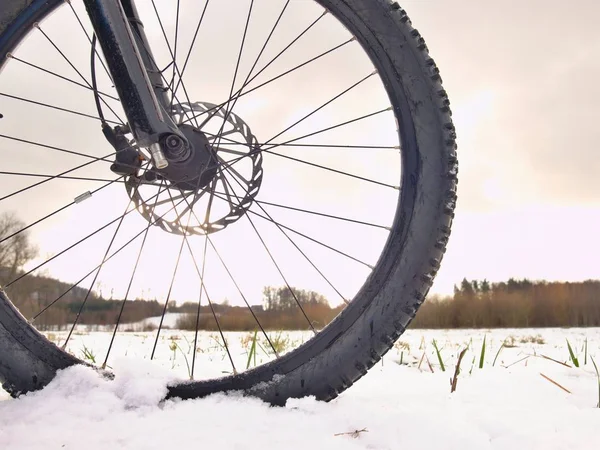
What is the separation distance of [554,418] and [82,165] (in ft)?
5.01

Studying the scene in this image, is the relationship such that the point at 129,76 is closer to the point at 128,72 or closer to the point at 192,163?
the point at 128,72

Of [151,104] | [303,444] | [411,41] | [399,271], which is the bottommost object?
[303,444]

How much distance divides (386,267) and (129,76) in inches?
34.6

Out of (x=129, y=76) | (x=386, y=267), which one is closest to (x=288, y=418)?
(x=386, y=267)

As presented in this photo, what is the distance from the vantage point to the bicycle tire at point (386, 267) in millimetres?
1180

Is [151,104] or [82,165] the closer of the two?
[151,104]

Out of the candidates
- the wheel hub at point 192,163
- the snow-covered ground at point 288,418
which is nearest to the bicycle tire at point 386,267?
the snow-covered ground at point 288,418

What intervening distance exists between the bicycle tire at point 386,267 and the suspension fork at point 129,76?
0.57 metres

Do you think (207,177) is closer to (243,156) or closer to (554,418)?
Answer: (243,156)

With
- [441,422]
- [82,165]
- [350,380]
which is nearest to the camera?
[441,422]

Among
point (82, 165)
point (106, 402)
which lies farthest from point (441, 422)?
point (82, 165)

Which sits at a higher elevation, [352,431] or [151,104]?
[151,104]

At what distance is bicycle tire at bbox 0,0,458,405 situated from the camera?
118 cm

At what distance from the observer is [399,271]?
1.20m
